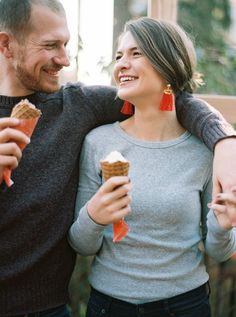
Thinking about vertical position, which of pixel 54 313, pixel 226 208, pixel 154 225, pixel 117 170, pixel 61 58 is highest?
pixel 61 58

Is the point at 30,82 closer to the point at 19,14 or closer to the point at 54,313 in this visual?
the point at 19,14

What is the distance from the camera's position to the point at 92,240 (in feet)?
5.99

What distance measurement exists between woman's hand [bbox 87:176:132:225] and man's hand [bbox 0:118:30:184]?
1.02ft

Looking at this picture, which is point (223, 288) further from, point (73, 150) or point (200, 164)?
point (73, 150)

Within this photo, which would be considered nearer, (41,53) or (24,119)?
(24,119)

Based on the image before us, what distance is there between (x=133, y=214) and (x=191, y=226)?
238 millimetres

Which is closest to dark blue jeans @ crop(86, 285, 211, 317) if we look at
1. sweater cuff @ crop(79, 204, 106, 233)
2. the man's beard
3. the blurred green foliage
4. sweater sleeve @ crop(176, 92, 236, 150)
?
sweater cuff @ crop(79, 204, 106, 233)

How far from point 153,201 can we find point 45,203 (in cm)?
40

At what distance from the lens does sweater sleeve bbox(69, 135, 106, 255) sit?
179 centimetres

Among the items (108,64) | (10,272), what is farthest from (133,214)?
(108,64)

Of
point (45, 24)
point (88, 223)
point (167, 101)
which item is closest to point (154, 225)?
point (88, 223)

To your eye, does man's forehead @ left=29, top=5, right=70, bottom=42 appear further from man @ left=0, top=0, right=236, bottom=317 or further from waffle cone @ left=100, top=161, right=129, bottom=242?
waffle cone @ left=100, top=161, right=129, bottom=242

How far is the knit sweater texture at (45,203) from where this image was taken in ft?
5.88

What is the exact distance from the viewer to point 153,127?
200cm
